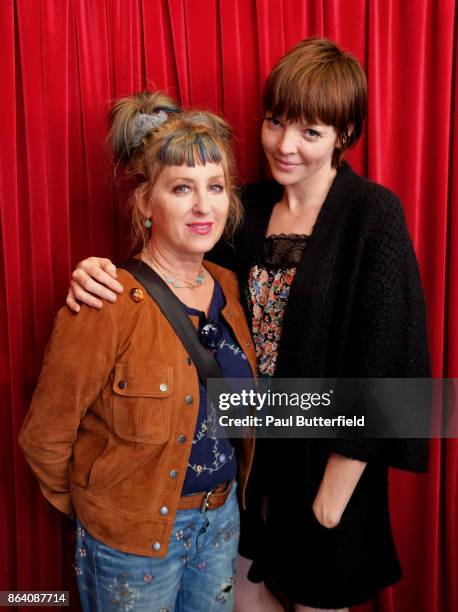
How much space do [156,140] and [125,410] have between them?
726 mm

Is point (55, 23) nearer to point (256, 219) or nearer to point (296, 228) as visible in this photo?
point (256, 219)

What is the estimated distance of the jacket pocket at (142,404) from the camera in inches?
55.2

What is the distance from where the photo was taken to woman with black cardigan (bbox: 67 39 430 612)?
146cm

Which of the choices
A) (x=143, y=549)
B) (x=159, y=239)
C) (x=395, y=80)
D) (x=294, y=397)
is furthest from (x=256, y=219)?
(x=143, y=549)

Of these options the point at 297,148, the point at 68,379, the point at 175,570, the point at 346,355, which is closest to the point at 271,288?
the point at 346,355

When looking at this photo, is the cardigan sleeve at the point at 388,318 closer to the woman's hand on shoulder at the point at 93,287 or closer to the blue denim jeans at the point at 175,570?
the blue denim jeans at the point at 175,570

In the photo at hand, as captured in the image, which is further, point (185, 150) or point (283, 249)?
point (283, 249)

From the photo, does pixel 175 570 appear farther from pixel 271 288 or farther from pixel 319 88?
pixel 319 88

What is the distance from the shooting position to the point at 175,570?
4.86ft

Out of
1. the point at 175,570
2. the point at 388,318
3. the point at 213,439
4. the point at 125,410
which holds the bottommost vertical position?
the point at 175,570

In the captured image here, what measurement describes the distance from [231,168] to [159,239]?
1.07 feet

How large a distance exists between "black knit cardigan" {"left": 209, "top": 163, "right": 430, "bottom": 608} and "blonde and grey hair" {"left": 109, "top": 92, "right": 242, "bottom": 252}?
0.36m
